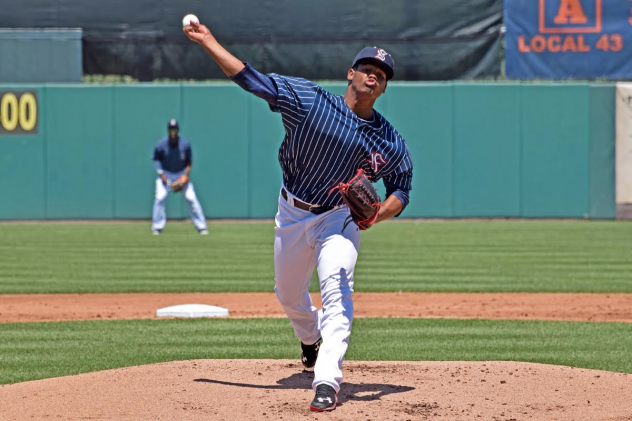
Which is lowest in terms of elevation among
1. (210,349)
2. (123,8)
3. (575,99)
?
(210,349)

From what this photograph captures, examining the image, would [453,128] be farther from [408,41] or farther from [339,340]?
[339,340]

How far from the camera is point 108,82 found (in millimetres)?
24250

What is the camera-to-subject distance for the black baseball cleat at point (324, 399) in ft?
17.6

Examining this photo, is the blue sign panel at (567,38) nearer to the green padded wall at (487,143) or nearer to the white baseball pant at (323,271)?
the green padded wall at (487,143)

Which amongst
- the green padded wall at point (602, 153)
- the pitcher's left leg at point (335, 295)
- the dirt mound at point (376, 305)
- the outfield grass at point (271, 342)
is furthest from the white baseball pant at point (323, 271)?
the green padded wall at point (602, 153)

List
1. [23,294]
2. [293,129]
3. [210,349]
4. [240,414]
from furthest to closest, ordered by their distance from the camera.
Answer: [23,294] < [210,349] < [293,129] < [240,414]

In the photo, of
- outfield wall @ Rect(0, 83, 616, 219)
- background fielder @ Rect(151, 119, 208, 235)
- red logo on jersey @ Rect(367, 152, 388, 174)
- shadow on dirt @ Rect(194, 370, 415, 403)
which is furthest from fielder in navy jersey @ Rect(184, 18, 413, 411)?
outfield wall @ Rect(0, 83, 616, 219)

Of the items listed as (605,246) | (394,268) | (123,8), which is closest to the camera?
(394,268)

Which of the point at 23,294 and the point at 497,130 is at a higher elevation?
the point at 497,130

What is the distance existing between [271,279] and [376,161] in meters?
7.34

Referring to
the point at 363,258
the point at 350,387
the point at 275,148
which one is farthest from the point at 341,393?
the point at 275,148

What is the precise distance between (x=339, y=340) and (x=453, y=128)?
61.6 feet

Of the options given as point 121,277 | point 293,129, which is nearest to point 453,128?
point 121,277

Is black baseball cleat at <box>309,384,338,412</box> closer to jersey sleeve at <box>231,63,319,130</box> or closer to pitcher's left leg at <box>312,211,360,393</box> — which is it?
pitcher's left leg at <box>312,211,360,393</box>
